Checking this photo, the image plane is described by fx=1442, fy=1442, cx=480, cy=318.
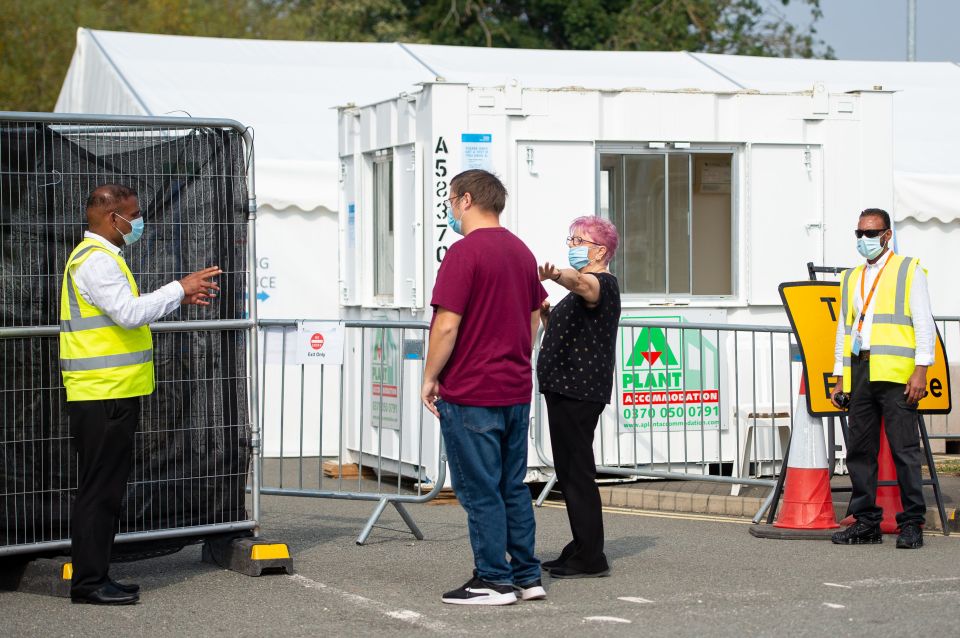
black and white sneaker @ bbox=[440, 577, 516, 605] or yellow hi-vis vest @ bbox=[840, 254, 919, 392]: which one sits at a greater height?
yellow hi-vis vest @ bbox=[840, 254, 919, 392]

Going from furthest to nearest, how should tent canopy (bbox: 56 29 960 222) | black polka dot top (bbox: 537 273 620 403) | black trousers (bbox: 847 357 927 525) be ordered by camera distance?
tent canopy (bbox: 56 29 960 222) < black trousers (bbox: 847 357 927 525) < black polka dot top (bbox: 537 273 620 403)

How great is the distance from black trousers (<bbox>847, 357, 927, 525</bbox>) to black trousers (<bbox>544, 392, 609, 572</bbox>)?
2065 mm

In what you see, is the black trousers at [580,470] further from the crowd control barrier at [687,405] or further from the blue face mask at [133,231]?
the crowd control barrier at [687,405]

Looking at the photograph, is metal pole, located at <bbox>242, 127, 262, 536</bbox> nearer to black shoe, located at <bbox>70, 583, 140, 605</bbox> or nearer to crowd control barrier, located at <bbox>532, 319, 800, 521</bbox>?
black shoe, located at <bbox>70, 583, 140, 605</bbox>

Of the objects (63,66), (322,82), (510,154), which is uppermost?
(63,66)

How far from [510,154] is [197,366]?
13.3 feet

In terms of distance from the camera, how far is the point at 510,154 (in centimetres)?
1108

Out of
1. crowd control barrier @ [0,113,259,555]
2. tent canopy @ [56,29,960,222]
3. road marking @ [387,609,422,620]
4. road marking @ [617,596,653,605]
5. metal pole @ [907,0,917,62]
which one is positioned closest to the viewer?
road marking @ [387,609,422,620]

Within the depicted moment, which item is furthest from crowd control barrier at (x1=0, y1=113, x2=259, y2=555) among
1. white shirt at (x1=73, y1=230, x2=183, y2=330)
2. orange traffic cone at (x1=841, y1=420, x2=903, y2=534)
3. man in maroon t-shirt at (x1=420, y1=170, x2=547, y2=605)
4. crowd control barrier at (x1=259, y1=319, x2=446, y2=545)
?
orange traffic cone at (x1=841, y1=420, x2=903, y2=534)

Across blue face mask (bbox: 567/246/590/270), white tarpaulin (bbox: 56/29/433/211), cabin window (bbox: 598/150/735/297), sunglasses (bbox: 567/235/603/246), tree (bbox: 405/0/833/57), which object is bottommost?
blue face mask (bbox: 567/246/590/270)

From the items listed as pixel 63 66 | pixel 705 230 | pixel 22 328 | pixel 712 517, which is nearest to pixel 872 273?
pixel 712 517

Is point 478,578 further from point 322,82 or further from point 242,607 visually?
point 322,82

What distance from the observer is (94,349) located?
22.5 ft

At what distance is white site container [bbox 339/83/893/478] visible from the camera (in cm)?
1109
